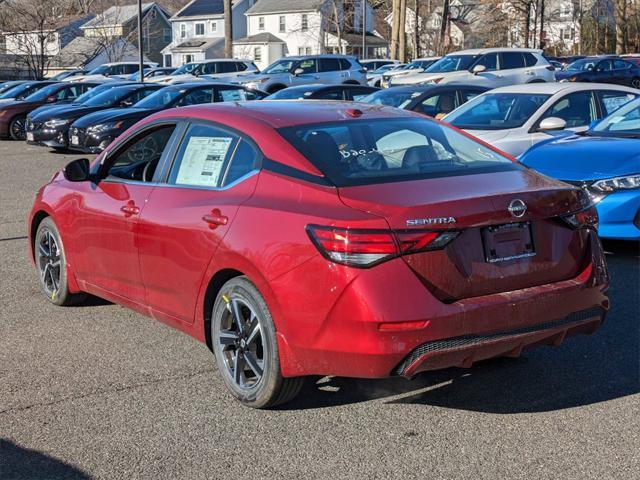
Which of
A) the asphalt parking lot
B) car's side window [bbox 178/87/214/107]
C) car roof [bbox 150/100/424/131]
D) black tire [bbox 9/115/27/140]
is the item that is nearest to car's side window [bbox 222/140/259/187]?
car roof [bbox 150/100/424/131]

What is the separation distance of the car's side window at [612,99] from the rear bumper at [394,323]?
26.2ft

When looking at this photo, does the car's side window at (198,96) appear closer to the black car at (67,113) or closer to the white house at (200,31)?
the black car at (67,113)

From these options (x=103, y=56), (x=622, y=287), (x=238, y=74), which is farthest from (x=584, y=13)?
(x=622, y=287)

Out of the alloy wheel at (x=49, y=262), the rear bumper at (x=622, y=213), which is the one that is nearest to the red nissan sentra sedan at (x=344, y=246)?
the alloy wheel at (x=49, y=262)

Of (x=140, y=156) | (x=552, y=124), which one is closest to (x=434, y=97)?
(x=552, y=124)

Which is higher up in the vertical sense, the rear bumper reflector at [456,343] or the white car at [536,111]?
the white car at [536,111]

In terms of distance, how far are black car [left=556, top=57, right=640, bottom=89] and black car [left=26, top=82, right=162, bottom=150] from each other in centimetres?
1821

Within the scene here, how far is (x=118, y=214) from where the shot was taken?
5.98 metres

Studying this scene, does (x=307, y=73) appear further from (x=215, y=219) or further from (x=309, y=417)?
(x=309, y=417)

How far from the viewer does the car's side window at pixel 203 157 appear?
5332 mm

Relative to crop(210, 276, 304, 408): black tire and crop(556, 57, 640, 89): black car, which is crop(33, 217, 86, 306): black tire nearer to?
crop(210, 276, 304, 408): black tire

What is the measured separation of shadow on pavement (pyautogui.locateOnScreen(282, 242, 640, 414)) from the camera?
16.6 feet

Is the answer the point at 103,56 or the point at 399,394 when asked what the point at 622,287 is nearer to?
the point at 399,394

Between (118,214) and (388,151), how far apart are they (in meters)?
1.86
